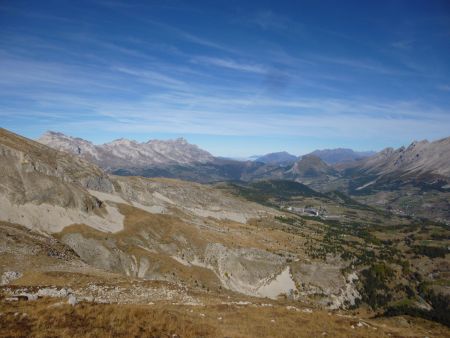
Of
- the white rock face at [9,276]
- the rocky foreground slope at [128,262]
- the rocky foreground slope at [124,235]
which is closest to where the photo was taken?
the rocky foreground slope at [128,262]

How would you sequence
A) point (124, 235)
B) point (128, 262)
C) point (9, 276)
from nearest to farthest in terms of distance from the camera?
point (9, 276) < point (128, 262) < point (124, 235)

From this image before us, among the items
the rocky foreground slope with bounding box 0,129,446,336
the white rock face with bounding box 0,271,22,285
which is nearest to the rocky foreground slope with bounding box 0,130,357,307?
the rocky foreground slope with bounding box 0,129,446,336

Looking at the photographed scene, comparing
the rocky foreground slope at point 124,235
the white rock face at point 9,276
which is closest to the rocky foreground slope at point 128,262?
the white rock face at point 9,276

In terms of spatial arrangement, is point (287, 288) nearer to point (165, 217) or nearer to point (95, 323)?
point (165, 217)

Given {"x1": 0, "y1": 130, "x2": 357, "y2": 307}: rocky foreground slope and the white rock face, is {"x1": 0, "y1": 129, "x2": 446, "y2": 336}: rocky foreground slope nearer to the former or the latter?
the white rock face

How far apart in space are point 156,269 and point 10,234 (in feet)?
143

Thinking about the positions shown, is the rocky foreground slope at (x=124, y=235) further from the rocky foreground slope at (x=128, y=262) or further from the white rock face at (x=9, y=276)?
the white rock face at (x=9, y=276)

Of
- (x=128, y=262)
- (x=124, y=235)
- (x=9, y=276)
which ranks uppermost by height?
(x=9, y=276)

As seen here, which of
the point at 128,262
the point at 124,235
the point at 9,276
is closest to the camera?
the point at 9,276

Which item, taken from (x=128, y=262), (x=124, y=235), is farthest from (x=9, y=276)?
(x=124, y=235)

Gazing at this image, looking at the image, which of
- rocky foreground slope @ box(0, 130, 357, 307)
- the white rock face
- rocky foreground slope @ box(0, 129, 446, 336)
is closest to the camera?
rocky foreground slope @ box(0, 129, 446, 336)

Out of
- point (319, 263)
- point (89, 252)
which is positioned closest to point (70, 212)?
point (89, 252)

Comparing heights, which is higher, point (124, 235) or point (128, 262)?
point (124, 235)

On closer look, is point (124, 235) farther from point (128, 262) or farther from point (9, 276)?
point (9, 276)
